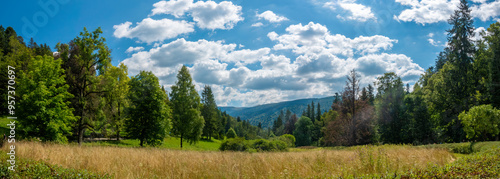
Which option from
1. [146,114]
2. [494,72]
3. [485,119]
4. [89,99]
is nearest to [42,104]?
[89,99]

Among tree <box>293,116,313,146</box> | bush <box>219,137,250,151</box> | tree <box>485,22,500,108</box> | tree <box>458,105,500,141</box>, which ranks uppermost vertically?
tree <box>485,22,500,108</box>

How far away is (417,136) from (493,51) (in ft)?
43.0

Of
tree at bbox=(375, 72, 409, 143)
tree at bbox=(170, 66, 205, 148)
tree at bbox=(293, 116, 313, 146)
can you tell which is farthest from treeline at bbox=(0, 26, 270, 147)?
tree at bbox=(293, 116, 313, 146)

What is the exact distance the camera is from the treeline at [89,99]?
1764 cm

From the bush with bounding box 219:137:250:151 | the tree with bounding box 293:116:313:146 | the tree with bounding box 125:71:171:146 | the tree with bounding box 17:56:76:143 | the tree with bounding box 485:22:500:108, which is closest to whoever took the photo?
the tree with bounding box 17:56:76:143

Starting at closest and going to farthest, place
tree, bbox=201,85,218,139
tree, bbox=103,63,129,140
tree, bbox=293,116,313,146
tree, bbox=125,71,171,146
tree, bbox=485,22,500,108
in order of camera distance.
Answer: tree, bbox=125,71,171,146
tree, bbox=485,22,500,108
tree, bbox=103,63,129,140
tree, bbox=201,85,218,139
tree, bbox=293,116,313,146

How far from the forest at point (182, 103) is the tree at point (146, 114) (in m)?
0.09

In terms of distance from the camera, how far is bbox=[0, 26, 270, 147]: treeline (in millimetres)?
17641

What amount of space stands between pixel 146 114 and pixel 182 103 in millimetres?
8163

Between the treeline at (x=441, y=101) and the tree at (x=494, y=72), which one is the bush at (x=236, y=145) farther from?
the tree at (x=494, y=72)

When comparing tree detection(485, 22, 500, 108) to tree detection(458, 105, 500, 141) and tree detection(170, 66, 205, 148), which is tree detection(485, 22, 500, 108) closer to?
tree detection(458, 105, 500, 141)

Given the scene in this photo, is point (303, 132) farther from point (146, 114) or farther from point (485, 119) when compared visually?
point (146, 114)

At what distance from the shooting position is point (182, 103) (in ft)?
105

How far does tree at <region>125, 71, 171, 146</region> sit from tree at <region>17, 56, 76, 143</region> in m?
5.54
